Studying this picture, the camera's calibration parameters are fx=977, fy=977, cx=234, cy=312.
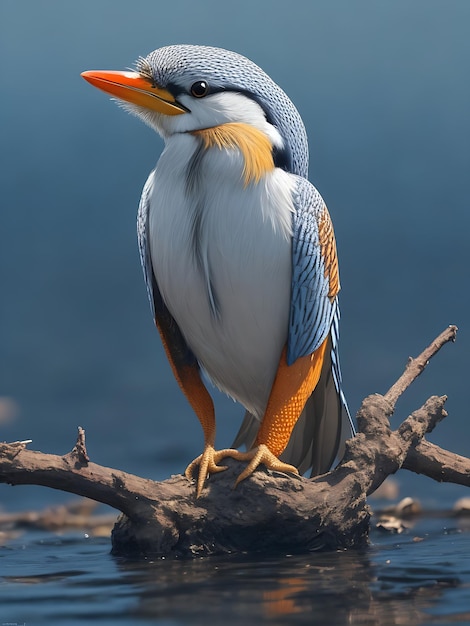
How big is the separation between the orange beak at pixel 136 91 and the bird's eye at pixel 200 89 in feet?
0.21

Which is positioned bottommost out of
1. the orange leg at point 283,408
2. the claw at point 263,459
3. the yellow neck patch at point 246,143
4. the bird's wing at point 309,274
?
the claw at point 263,459

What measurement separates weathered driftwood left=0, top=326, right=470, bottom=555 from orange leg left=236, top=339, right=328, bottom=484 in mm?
55

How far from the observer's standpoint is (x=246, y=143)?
3.09 metres

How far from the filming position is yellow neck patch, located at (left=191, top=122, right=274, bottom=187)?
308cm

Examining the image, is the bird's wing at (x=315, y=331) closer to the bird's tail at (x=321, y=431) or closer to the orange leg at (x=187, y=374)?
the bird's tail at (x=321, y=431)

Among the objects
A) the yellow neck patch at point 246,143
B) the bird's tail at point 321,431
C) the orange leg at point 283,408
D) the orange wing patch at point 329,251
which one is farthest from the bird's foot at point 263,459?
the yellow neck patch at point 246,143

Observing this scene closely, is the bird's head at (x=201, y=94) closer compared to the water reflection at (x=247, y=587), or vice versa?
the water reflection at (x=247, y=587)

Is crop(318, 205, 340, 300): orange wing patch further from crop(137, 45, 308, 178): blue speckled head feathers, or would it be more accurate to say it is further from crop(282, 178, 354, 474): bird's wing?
crop(137, 45, 308, 178): blue speckled head feathers

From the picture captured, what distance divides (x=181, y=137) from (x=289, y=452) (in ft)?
3.90

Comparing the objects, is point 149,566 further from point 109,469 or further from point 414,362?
point 414,362

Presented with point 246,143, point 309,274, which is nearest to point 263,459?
point 309,274

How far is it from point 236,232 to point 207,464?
Answer: 78 centimetres

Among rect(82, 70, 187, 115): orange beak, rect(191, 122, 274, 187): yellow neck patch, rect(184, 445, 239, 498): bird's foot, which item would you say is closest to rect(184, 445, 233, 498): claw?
rect(184, 445, 239, 498): bird's foot

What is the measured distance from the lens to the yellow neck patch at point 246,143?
3080 mm
